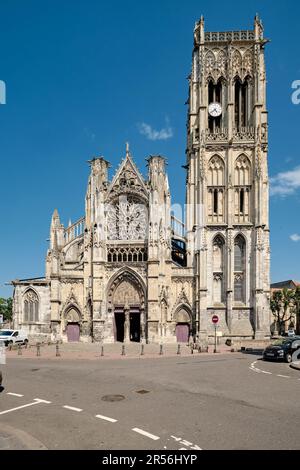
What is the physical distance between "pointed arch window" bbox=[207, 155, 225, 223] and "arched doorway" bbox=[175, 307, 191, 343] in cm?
1020

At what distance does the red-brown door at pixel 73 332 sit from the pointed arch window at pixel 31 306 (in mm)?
3987

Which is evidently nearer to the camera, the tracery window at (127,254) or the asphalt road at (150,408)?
the asphalt road at (150,408)

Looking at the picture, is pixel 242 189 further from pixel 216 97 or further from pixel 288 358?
pixel 288 358

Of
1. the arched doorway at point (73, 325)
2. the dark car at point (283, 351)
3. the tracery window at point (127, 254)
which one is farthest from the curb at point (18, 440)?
the arched doorway at point (73, 325)

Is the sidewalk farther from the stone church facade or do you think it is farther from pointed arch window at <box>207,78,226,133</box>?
pointed arch window at <box>207,78,226,133</box>

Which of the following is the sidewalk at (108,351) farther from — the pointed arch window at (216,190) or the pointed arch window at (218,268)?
the pointed arch window at (216,190)

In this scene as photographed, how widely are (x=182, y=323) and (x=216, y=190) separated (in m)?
14.8

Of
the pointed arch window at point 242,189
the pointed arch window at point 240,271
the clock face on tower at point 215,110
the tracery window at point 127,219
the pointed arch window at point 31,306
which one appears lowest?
the pointed arch window at point 31,306

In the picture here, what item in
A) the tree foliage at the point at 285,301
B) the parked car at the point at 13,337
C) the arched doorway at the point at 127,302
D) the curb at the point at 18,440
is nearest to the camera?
the curb at the point at 18,440

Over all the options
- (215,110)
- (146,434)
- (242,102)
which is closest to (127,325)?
(215,110)

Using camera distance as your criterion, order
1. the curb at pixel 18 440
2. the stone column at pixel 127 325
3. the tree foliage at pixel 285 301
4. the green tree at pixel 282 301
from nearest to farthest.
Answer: the curb at pixel 18 440, the stone column at pixel 127 325, the tree foliage at pixel 285 301, the green tree at pixel 282 301

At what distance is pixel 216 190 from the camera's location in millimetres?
40250

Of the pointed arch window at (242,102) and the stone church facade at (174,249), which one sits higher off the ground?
the pointed arch window at (242,102)

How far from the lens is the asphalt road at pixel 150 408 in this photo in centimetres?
884
